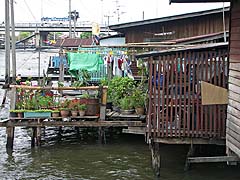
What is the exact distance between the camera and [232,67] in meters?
9.04

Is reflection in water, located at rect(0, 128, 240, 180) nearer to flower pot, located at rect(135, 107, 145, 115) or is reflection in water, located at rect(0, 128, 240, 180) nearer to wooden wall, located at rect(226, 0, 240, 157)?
flower pot, located at rect(135, 107, 145, 115)

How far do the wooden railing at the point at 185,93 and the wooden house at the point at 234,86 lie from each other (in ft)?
2.20

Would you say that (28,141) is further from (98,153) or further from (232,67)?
(232,67)

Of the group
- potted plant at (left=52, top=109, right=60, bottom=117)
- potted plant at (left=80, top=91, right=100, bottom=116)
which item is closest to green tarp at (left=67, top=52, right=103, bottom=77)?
potted plant at (left=80, top=91, right=100, bottom=116)

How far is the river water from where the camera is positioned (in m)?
11.0

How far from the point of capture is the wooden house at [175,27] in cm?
1755

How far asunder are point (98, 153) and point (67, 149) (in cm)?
111

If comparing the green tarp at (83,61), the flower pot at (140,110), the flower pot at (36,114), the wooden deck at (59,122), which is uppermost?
the green tarp at (83,61)

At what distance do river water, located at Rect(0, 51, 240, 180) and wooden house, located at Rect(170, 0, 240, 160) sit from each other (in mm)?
2029

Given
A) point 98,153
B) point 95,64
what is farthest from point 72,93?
point 98,153

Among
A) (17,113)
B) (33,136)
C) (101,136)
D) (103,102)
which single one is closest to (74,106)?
(103,102)

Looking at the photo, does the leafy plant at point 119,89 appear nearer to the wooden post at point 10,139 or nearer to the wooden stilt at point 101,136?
the wooden stilt at point 101,136

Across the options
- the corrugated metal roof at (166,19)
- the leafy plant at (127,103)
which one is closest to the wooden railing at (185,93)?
the leafy plant at (127,103)

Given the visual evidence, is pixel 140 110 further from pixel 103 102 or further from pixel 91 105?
pixel 91 105
